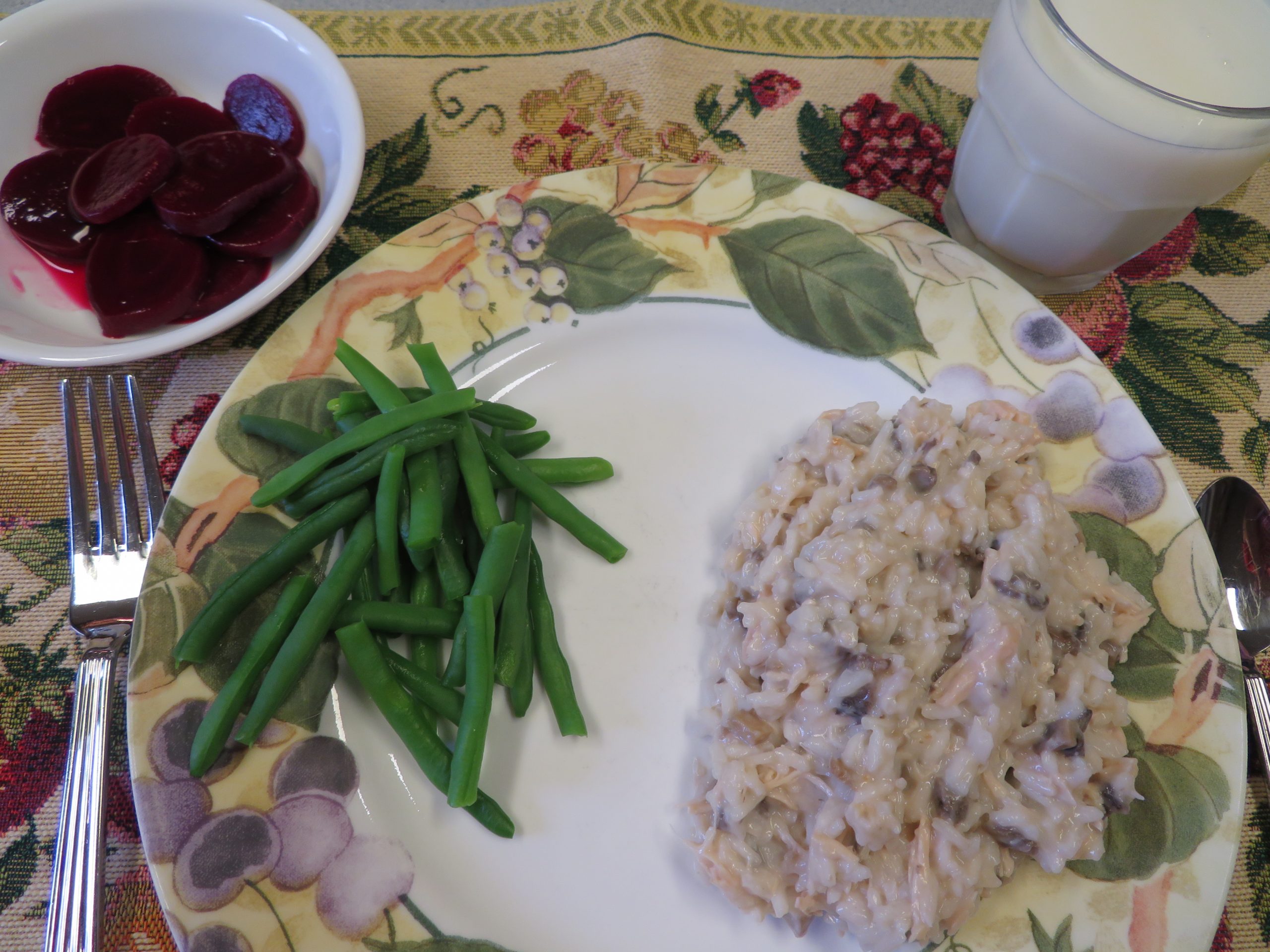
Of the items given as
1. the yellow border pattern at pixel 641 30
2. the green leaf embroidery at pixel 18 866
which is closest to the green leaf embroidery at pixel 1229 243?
the yellow border pattern at pixel 641 30

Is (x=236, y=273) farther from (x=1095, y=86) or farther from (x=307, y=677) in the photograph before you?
(x=1095, y=86)

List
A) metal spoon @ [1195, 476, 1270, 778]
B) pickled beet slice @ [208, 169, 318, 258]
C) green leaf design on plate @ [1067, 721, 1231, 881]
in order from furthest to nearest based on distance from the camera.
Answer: pickled beet slice @ [208, 169, 318, 258] → metal spoon @ [1195, 476, 1270, 778] → green leaf design on plate @ [1067, 721, 1231, 881]

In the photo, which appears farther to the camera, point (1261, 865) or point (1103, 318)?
point (1103, 318)

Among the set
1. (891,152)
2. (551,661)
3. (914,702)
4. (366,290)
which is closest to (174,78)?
(366,290)

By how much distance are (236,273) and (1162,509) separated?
2.54 meters

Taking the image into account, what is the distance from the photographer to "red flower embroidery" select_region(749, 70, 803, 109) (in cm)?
307

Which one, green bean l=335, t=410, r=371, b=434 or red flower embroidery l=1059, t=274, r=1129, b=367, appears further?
red flower embroidery l=1059, t=274, r=1129, b=367

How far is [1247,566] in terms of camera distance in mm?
2219

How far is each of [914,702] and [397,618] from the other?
1136 millimetres

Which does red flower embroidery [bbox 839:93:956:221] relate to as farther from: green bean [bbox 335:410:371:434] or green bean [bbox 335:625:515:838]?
Answer: green bean [bbox 335:625:515:838]

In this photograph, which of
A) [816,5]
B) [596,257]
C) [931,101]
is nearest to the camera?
[596,257]

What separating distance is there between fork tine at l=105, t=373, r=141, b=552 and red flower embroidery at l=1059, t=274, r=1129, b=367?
2.78 m

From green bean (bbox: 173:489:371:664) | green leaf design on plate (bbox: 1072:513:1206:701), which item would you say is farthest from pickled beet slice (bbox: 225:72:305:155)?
green leaf design on plate (bbox: 1072:513:1206:701)

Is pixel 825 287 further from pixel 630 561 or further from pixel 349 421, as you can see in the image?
pixel 349 421
